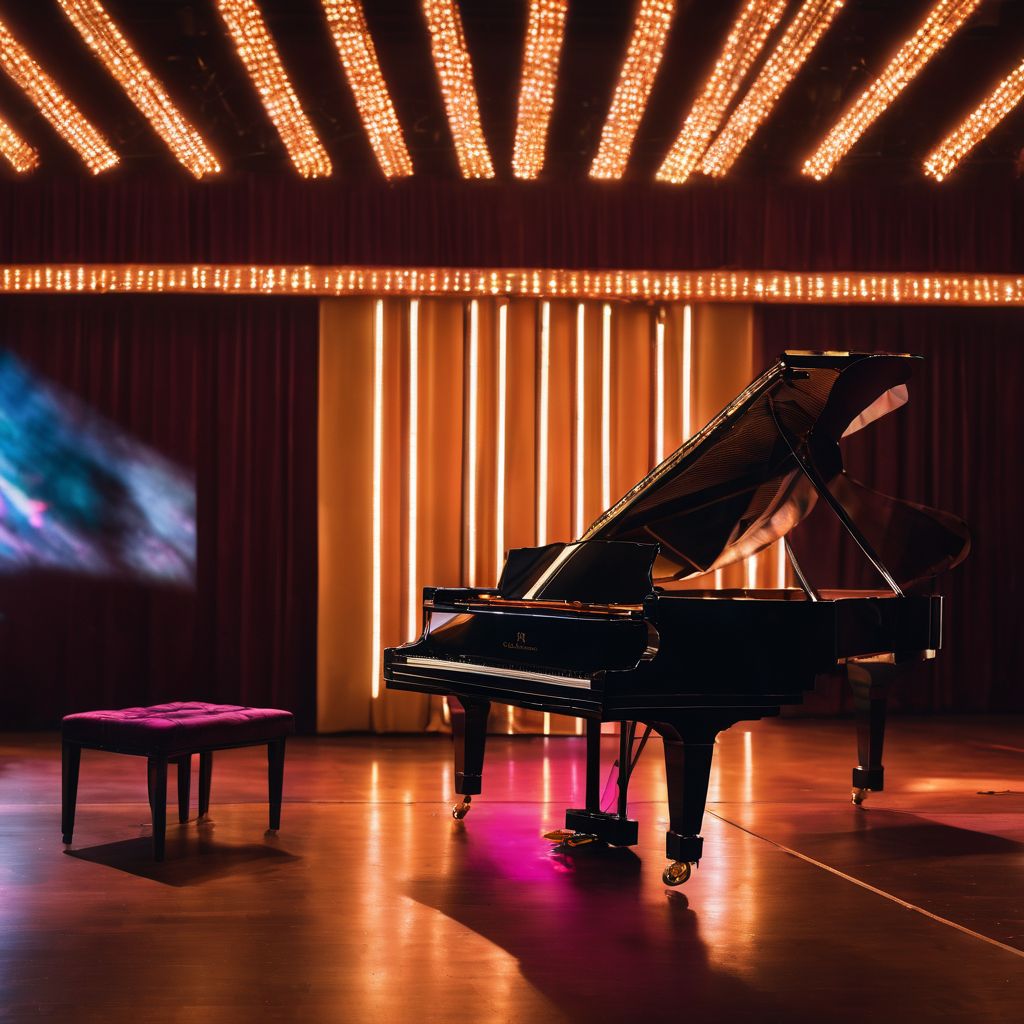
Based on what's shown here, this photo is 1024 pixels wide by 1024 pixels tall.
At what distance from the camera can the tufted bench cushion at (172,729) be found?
4.04 metres

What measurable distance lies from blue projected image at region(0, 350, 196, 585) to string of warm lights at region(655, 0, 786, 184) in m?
3.28

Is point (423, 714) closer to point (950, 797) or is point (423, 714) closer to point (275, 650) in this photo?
point (275, 650)

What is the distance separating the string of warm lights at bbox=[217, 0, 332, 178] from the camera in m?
5.24

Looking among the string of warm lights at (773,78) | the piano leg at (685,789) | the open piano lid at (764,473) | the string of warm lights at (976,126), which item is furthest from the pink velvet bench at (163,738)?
the string of warm lights at (976,126)

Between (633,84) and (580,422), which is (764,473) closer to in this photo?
(633,84)

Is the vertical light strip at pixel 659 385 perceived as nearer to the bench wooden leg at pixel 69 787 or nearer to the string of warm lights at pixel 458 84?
the string of warm lights at pixel 458 84

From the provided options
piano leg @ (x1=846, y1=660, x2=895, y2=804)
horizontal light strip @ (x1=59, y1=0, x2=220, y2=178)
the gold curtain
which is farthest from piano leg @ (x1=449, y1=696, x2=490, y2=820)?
horizontal light strip @ (x1=59, y1=0, x2=220, y2=178)

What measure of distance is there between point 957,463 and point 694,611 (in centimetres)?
468

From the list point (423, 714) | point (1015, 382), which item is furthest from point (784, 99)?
point (423, 714)

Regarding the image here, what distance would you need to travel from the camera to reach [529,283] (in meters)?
7.29

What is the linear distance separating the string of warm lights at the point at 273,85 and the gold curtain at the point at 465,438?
0.82 meters

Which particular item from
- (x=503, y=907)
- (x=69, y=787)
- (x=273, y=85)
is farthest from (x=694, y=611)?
(x=273, y=85)

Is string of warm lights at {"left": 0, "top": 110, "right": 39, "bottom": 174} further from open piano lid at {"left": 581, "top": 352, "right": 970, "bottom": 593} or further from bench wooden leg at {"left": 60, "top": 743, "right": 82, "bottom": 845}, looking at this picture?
open piano lid at {"left": 581, "top": 352, "right": 970, "bottom": 593}

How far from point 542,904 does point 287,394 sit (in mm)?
4465
